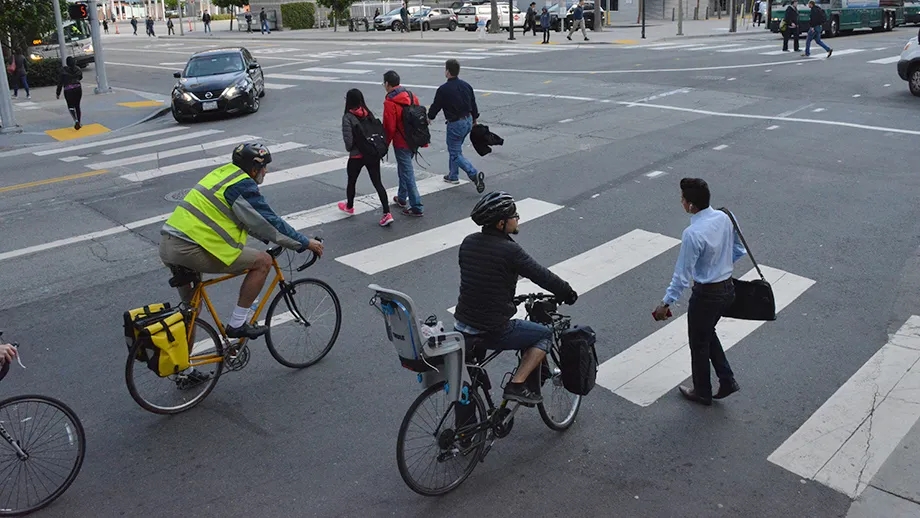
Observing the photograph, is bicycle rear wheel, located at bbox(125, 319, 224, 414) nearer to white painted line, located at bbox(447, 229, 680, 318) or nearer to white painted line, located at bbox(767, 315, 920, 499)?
white painted line, located at bbox(447, 229, 680, 318)

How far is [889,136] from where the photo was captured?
14.3 m

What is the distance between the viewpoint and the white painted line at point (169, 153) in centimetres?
1425

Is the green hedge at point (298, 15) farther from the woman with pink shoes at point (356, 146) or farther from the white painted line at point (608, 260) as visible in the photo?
the white painted line at point (608, 260)

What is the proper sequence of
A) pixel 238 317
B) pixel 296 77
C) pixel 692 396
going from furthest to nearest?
pixel 296 77
pixel 238 317
pixel 692 396

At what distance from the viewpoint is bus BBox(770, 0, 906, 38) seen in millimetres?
33812

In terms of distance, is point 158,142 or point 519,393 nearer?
point 519,393

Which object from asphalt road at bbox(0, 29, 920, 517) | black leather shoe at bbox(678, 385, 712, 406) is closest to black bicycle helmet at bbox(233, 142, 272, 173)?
asphalt road at bbox(0, 29, 920, 517)

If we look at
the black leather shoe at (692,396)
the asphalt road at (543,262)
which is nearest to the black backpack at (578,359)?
the asphalt road at (543,262)

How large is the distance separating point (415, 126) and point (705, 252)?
5548mm

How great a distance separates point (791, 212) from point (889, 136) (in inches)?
224

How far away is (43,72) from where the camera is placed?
28422 mm

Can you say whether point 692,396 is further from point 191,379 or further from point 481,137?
point 481,137

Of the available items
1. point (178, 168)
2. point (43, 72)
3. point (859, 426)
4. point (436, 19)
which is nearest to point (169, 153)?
point (178, 168)

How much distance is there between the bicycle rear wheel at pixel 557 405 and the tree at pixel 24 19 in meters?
26.1
